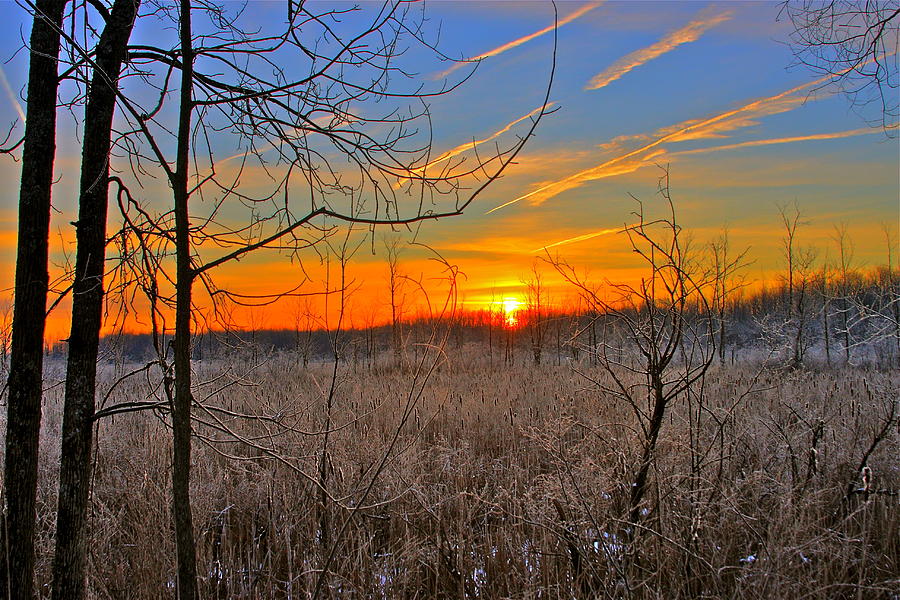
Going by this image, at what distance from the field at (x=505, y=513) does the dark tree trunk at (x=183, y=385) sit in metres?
0.39

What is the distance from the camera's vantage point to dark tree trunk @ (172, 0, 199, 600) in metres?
1.69

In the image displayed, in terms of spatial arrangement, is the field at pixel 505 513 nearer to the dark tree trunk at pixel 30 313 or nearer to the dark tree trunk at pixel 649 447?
the dark tree trunk at pixel 649 447

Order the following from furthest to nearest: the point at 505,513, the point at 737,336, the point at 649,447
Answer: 1. the point at 737,336
2. the point at 505,513
3. the point at 649,447

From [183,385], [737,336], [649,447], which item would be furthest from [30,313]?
[737,336]

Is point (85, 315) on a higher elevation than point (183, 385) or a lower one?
higher

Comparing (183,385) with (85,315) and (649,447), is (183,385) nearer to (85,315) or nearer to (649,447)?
(85,315)

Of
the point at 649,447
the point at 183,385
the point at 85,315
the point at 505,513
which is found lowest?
the point at 505,513

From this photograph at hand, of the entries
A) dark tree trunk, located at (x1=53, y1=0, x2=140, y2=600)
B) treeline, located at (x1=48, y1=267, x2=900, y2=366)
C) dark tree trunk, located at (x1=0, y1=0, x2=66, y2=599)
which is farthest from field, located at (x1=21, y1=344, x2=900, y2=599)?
treeline, located at (x1=48, y1=267, x2=900, y2=366)

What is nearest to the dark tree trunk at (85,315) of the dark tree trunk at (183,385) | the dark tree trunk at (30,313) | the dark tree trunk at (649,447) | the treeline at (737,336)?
the dark tree trunk at (30,313)

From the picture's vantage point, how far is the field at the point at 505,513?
3.00m

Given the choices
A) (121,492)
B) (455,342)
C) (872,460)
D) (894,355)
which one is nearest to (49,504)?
(121,492)

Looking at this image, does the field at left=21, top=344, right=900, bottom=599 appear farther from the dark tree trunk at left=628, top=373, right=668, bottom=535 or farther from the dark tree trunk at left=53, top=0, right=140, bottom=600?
the dark tree trunk at left=53, top=0, right=140, bottom=600

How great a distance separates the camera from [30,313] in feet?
8.64

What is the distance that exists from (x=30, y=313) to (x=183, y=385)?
151cm
